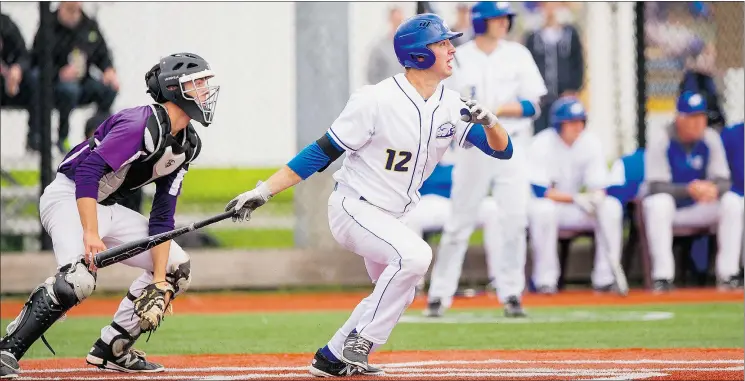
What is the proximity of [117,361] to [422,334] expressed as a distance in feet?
8.43

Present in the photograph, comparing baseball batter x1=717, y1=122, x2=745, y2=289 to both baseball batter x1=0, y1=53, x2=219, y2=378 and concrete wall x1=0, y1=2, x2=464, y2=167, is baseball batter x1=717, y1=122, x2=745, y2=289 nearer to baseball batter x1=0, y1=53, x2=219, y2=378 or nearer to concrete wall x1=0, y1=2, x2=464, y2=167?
concrete wall x1=0, y1=2, x2=464, y2=167

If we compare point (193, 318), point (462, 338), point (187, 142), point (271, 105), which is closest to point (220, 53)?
point (271, 105)

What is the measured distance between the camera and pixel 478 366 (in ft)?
20.6

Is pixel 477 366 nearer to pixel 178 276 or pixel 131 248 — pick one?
pixel 178 276

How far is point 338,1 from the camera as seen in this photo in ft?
40.5

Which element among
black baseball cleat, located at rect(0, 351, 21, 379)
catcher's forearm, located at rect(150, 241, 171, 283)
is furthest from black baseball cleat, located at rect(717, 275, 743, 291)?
black baseball cleat, located at rect(0, 351, 21, 379)

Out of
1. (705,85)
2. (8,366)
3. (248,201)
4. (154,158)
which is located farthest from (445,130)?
(705,85)

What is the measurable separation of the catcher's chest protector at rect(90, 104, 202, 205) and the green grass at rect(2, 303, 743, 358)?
4.97 ft

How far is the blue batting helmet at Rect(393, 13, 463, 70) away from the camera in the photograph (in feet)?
21.0

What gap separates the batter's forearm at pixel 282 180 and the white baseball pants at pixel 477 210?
3688mm

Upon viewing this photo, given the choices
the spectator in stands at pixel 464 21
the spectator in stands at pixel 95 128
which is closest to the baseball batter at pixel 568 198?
the spectator in stands at pixel 464 21

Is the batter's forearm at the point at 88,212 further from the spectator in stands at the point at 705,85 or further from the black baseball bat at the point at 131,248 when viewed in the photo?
the spectator in stands at the point at 705,85

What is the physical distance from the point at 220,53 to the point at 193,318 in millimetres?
3499

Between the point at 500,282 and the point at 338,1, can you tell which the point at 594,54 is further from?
the point at 500,282
